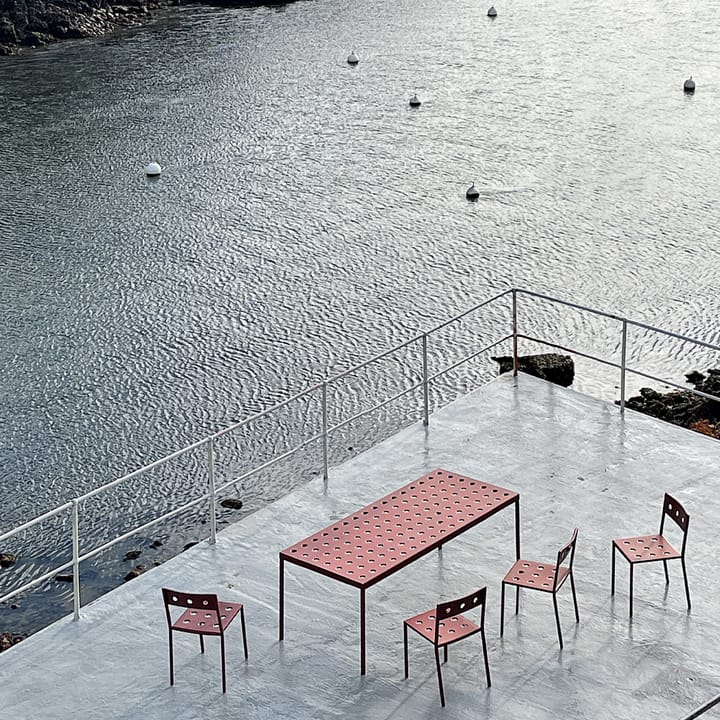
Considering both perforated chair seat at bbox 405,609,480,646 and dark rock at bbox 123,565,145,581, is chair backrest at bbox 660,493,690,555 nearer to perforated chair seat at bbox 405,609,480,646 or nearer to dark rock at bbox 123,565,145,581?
perforated chair seat at bbox 405,609,480,646

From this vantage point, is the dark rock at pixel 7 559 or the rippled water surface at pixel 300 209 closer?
the dark rock at pixel 7 559

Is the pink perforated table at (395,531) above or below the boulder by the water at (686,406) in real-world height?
above

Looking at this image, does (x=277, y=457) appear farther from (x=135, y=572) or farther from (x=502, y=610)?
(x=502, y=610)

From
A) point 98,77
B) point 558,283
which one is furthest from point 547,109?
point 98,77

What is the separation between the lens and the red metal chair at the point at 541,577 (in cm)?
829

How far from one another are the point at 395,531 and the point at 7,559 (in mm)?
5623

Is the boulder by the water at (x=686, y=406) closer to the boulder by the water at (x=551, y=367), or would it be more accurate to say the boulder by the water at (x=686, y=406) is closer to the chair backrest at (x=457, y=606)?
the boulder by the water at (x=551, y=367)

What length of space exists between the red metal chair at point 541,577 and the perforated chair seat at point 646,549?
1.30 ft

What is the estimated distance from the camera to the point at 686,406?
47.6ft

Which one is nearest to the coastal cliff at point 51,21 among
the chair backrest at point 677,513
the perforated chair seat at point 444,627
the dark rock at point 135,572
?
the dark rock at point 135,572

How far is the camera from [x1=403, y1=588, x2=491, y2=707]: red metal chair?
7.66 metres

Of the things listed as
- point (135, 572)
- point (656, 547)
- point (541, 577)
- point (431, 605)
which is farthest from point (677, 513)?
point (135, 572)

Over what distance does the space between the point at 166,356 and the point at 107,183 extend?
7824mm

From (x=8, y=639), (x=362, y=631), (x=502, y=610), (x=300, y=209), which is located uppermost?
(x=362, y=631)
